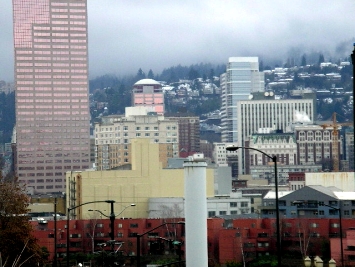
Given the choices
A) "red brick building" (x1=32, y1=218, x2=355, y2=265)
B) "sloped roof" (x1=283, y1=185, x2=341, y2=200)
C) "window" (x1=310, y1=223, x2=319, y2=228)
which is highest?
"sloped roof" (x1=283, y1=185, x2=341, y2=200)

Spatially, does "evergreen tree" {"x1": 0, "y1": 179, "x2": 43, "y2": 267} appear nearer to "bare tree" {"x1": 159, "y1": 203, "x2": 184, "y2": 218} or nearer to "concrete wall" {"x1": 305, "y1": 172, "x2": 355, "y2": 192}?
"bare tree" {"x1": 159, "y1": 203, "x2": 184, "y2": 218}

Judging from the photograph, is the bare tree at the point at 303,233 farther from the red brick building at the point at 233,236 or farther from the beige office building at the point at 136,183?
the beige office building at the point at 136,183

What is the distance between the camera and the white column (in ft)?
134

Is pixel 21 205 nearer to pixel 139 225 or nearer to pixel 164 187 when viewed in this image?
pixel 139 225

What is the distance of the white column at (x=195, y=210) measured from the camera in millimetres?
40875

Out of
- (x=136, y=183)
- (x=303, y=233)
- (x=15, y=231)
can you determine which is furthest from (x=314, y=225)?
(x=15, y=231)

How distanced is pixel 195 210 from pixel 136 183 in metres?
106

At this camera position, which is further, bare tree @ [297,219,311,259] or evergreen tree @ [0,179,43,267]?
bare tree @ [297,219,311,259]

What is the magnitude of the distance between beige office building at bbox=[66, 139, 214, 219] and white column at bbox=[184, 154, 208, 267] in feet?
337

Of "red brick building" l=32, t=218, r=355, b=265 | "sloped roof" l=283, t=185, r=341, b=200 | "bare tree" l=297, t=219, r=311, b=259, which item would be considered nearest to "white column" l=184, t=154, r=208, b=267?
"red brick building" l=32, t=218, r=355, b=265

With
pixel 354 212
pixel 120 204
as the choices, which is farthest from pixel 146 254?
pixel 120 204

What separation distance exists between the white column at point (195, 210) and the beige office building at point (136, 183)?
103 m

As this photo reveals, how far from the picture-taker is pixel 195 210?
41000mm

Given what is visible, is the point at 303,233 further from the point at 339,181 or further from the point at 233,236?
the point at 339,181
